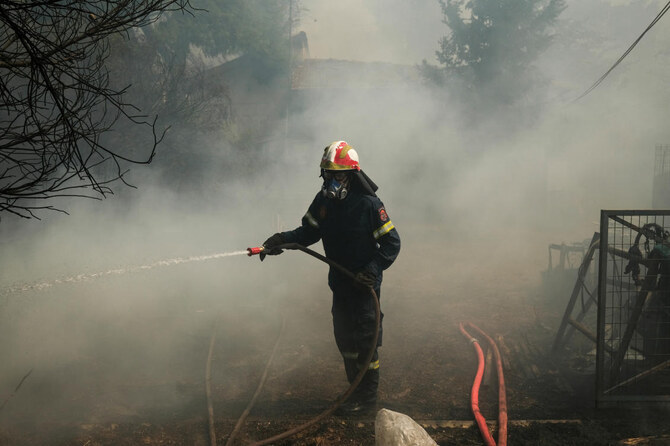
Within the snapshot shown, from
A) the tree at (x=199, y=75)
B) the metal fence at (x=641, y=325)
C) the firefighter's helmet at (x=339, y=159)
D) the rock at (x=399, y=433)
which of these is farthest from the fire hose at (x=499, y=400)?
the tree at (x=199, y=75)

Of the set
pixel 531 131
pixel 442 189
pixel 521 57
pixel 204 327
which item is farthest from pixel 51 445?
pixel 521 57

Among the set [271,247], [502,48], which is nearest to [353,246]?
[271,247]

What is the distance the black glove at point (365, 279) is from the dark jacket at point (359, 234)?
0.06 m

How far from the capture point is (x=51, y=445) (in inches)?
149

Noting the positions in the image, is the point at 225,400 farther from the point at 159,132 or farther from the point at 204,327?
→ the point at 159,132

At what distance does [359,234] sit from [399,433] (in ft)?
5.73

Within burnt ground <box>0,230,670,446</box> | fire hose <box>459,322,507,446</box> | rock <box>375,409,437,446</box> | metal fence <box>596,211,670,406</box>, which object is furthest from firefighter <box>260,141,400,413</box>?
metal fence <box>596,211,670,406</box>

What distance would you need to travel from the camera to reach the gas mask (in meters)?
4.29

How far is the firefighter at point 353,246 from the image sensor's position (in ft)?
14.2

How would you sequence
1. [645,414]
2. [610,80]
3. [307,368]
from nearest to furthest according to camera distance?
[645,414]
[307,368]
[610,80]

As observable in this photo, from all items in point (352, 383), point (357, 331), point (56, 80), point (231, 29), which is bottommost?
point (352, 383)

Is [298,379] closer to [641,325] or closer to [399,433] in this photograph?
[399,433]

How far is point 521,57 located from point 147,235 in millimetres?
15408

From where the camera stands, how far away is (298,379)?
507cm
